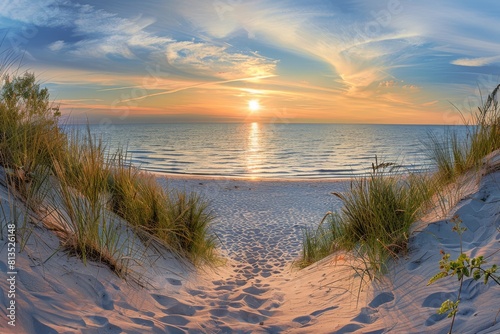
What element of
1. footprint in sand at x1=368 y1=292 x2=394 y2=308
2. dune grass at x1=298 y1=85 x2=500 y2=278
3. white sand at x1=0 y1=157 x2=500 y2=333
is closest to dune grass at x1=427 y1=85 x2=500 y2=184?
dune grass at x1=298 y1=85 x2=500 y2=278

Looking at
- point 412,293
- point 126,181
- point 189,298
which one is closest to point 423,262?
point 412,293

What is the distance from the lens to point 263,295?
460cm

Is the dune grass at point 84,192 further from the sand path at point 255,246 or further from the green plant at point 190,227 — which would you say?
the sand path at point 255,246

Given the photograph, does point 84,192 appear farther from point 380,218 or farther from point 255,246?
point 255,246

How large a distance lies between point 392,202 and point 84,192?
3.59 metres

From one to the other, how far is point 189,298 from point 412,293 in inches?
87.9

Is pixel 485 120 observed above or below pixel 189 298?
above

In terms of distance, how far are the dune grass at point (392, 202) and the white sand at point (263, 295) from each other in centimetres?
21

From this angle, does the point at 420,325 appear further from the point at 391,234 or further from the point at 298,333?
the point at 391,234

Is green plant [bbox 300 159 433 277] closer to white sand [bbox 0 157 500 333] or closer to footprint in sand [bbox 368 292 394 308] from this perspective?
white sand [bbox 0 157 500 333]

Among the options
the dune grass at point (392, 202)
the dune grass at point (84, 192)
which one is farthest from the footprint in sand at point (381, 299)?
the dune grass at point (84, 192)

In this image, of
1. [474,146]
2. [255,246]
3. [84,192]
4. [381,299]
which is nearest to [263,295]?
[381,299]

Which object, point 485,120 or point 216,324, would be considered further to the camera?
point 485,120

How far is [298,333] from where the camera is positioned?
3.39 meters
